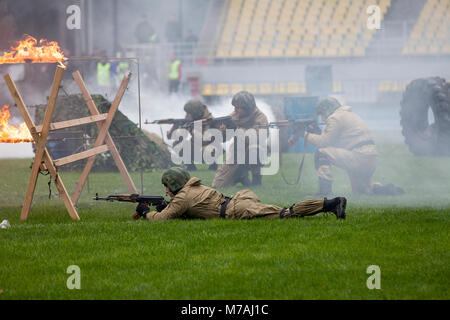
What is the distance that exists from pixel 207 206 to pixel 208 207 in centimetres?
2

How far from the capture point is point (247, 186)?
13820 mm

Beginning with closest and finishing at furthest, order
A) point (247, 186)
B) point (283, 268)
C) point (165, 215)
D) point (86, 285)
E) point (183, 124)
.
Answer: point (86, 285)
point (283, 268)
point (165, 215)
point (247, 186)
point (183, 124)

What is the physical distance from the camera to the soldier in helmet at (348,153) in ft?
40.6

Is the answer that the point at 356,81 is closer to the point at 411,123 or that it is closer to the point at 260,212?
the point at 411,123

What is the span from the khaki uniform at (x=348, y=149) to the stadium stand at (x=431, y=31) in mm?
20849

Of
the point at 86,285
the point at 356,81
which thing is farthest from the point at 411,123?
the point at 86,285

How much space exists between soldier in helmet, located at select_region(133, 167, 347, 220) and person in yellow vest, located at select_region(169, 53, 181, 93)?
69.6 ft

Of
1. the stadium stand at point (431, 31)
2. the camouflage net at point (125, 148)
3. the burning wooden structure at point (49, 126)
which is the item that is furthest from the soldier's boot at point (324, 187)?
the stadium stand at point (431, 31)

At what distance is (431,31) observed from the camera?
34.6 m

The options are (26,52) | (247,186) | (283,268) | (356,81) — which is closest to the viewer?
(283,268)

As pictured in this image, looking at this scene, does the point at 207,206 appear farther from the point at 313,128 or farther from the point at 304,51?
the point at 304,51

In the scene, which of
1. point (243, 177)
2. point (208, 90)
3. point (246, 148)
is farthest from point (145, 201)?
point (208, 90)

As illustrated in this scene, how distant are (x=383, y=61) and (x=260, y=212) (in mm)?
24391

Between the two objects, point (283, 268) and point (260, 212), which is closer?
point (283, 268)
